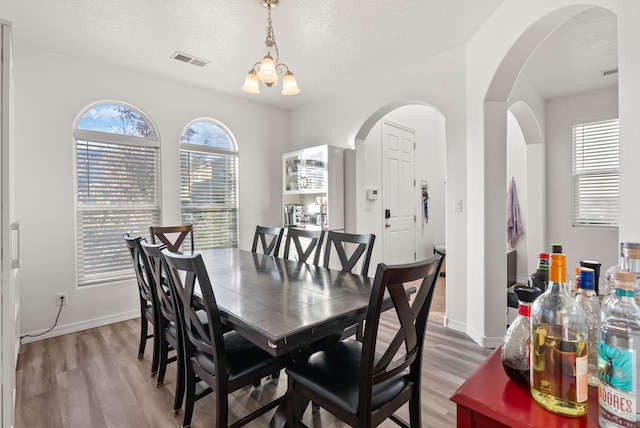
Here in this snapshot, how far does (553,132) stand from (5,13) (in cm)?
627

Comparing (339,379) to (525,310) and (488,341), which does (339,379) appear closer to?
(525,310)

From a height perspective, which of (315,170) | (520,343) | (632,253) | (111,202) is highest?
(315,170)

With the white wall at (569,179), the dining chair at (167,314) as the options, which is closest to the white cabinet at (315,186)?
the dining chair at (167,314)

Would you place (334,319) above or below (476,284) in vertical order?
above

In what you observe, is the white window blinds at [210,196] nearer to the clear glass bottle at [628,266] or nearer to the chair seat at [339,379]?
the chair seat at [339,379]

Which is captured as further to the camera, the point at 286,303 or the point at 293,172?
the point at 293,172

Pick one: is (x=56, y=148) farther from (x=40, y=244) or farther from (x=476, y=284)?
(x=476, y=284)

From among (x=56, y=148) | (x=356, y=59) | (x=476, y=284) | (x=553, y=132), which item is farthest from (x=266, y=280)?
(x=553, y=132)

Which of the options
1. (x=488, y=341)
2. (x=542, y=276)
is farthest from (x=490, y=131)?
(x=542, y=276)

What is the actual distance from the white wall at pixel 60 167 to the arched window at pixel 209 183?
0.18m

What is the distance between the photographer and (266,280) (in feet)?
6.73

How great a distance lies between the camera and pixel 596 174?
4.39 metres

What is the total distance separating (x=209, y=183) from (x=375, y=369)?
11.7 feet

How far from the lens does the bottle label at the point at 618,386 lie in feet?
1.81
